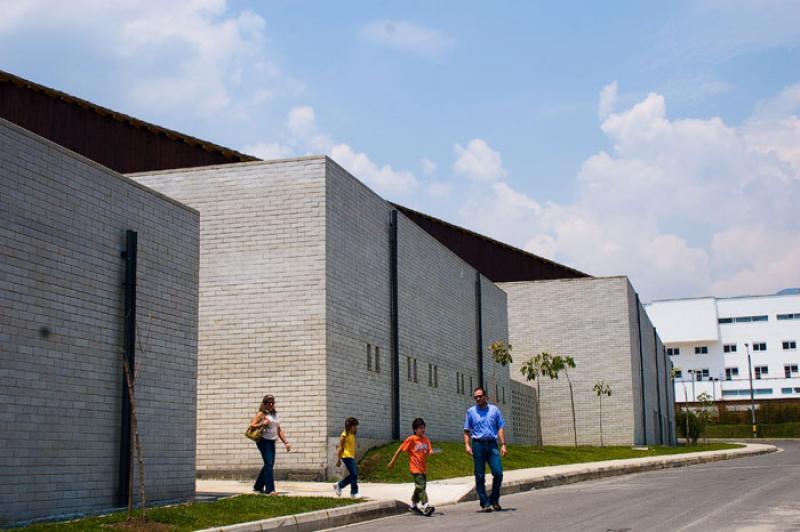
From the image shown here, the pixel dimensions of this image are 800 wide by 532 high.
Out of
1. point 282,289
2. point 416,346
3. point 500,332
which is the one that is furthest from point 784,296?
point 282,289

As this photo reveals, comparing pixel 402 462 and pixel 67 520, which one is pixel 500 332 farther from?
pixel 67 520

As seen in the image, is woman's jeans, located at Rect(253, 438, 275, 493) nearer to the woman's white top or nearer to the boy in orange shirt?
the woman's white top

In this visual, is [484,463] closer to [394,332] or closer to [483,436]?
[483,436]

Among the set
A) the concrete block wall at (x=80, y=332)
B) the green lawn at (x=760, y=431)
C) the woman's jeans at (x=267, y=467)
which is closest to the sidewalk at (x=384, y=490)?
the woman's jeans at (x=267, y=467)

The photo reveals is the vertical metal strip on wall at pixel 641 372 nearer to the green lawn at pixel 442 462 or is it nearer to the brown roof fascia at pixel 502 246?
the brown roof fascia at pixel 502 246

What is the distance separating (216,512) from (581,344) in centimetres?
3691

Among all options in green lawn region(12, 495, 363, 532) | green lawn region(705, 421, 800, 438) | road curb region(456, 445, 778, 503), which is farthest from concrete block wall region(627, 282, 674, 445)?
green lawn region(12, 495, 363, 532)

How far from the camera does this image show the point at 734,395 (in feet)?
344

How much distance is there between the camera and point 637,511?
1389 cm

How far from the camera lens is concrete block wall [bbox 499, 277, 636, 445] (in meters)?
47.6

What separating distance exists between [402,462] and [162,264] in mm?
8952

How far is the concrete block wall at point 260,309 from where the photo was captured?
2123 cm

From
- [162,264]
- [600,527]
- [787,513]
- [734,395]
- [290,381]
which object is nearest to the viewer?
[600,527]

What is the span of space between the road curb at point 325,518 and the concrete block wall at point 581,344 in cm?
3322
